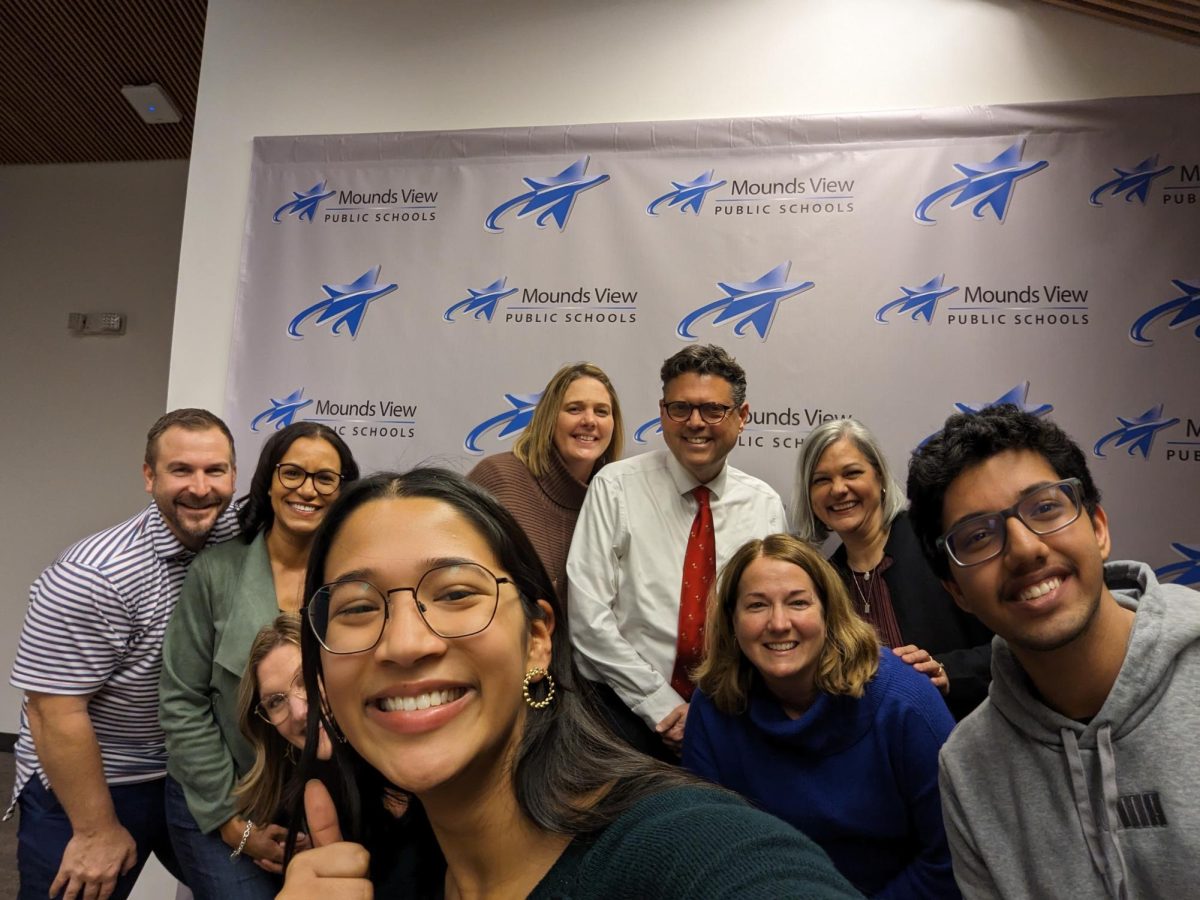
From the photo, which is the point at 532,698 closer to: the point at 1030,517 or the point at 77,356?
the point at 1030,517

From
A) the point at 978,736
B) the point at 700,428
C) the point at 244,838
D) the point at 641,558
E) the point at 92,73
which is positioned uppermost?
the point at 92,73

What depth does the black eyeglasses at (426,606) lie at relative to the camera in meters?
0.91

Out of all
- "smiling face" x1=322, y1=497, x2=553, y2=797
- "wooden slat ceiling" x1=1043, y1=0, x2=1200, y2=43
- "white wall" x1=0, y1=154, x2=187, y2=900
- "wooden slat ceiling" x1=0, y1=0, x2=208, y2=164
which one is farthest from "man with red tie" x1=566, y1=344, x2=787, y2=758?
"white wall" x1=0, y1=154, x2=187, y2=900

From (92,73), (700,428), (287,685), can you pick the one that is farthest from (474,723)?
(92,73)

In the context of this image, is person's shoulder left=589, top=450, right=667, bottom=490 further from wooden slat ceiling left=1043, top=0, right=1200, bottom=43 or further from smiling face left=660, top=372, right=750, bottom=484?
wooden slat ceiling left=1043, top=0, right=1200, bottom=43

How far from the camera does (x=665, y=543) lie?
2.51 metres

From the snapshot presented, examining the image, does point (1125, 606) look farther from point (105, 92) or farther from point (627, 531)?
point (105, 92)

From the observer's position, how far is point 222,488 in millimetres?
2258

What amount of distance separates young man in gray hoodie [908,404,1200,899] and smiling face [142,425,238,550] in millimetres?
1801

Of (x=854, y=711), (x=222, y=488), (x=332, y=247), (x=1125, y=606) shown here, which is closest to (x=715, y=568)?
(x=854, y=711)

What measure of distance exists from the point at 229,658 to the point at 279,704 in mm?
269

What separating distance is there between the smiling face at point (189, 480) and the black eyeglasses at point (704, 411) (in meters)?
1.31

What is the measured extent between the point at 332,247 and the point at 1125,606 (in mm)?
3249

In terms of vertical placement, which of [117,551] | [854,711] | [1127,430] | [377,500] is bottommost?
[854,711]
